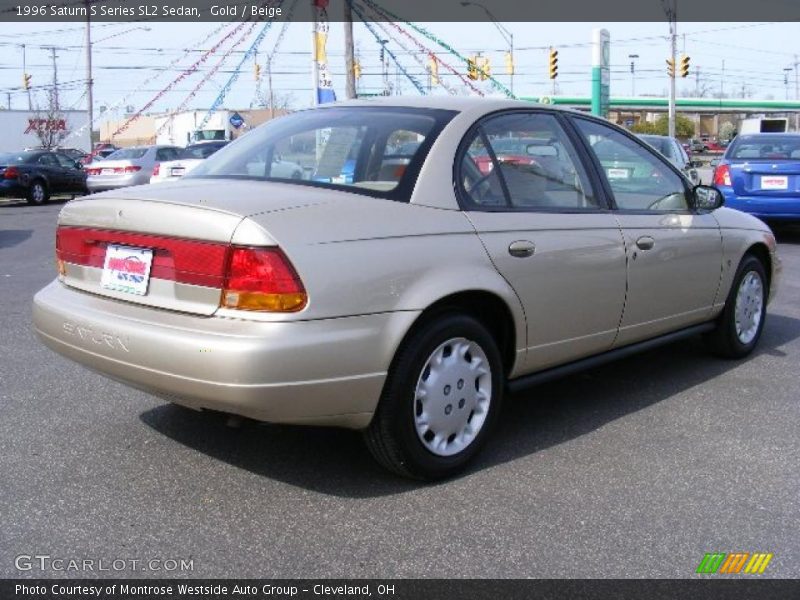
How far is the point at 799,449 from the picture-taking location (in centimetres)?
412

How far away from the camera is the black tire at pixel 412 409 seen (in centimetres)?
344

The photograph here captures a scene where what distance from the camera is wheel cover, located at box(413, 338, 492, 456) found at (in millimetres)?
3584

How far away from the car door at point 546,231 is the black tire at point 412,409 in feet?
1.13

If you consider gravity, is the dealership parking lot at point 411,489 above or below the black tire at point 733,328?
below

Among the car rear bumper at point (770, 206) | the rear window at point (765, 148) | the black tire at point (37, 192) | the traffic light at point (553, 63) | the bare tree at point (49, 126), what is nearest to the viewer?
the car rear bumper at point (770, 206)

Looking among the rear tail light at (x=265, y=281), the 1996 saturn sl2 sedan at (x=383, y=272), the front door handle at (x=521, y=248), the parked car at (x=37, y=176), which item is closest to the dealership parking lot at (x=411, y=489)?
the 1996 saturn sl2 sedan at (x=383, y=272)

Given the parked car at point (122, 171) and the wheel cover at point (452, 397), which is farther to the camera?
the parked car at point (122, 171)

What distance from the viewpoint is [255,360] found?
120 inches

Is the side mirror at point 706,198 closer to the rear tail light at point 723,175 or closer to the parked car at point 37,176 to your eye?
the rear tail light at point 723,175

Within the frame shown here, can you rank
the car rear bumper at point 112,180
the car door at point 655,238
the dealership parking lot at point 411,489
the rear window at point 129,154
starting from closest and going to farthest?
the dealership parking lot at point 411,489
the car door at point 655,238
the car rear bumper at point 112,180
the rear window at point 129,154

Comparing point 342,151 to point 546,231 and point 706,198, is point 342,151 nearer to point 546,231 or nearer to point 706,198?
point 546,231

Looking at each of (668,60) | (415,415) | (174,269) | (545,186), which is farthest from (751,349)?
(668,60)

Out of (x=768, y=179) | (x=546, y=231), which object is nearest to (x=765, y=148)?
(x=768, y=179)

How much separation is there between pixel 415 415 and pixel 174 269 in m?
1.12
